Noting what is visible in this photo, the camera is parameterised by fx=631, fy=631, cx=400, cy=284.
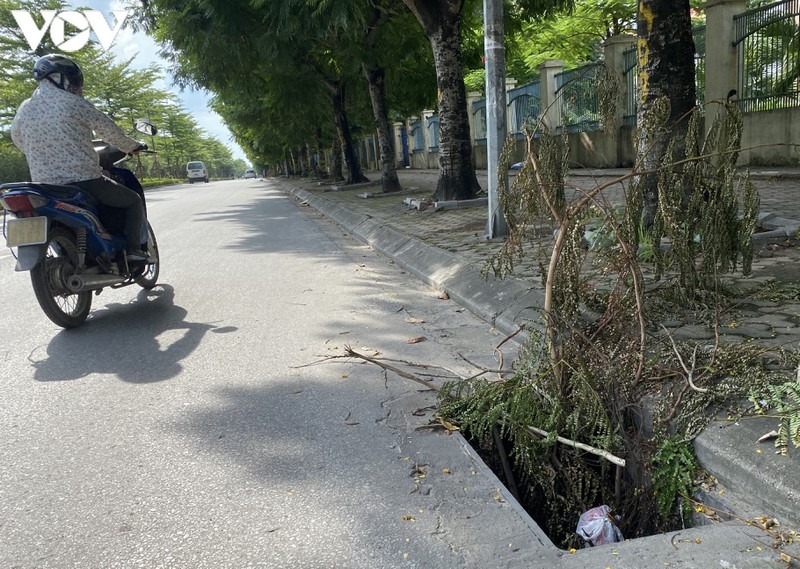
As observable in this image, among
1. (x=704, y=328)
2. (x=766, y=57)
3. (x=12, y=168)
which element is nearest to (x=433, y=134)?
(x=766, y=57)

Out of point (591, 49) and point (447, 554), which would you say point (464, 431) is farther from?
point (591, 49)

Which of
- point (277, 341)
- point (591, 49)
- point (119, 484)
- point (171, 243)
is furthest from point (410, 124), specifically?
point (119, 484)

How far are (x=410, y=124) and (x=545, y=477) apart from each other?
30.8m

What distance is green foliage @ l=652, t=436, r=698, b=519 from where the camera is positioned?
2.37m

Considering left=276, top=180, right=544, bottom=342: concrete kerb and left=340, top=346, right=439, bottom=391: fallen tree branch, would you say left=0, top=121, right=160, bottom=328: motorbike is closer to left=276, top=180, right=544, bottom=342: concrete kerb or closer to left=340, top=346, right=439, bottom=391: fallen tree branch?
left=340, top=346, right=439, bottom=391: fallen tree branch

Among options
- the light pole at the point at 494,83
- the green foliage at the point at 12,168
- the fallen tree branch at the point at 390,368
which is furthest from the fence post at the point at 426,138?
the fallen tree branch at the point at 390,368

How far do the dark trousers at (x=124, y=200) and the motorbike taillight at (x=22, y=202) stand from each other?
0.45 m

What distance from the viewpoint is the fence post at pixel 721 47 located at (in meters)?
12.0

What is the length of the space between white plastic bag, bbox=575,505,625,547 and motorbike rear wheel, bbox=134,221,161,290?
457 centimetres

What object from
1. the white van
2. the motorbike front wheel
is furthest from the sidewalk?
the white van

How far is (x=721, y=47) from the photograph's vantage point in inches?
481

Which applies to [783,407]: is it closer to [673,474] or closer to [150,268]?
[673,474]

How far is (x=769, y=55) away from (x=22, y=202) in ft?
40.2

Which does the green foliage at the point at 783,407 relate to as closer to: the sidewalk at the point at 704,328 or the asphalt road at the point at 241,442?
the sidewalk at the point at 704,328
